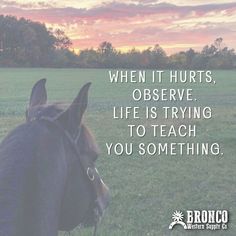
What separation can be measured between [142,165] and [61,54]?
47.0 inches

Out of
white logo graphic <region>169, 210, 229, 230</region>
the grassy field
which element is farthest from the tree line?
white logo graphic <region>169, 210, 229, 230</region>

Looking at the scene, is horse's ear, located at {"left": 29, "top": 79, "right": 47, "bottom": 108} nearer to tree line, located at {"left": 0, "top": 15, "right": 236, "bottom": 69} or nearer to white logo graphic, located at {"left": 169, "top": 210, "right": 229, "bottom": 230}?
tree line, located at {"left": 0, "top": 15, "right": 236, "bottom": 69}

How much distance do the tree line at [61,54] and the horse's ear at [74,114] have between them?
223cm

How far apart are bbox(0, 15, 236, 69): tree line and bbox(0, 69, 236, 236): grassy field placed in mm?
82

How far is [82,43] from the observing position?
Answer: 408 centimetres

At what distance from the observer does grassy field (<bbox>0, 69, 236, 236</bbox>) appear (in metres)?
3.97

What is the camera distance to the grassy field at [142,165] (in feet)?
13.0

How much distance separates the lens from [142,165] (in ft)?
15.3

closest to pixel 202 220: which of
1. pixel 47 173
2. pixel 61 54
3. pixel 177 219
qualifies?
pixel 177 219

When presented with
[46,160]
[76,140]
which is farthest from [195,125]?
[46,160]

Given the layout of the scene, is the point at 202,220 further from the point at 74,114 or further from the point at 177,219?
the point at 74,114

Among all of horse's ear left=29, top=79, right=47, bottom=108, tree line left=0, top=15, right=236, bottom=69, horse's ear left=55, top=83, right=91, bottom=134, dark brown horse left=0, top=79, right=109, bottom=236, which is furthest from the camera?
tree line left=0, top=15, right=236, bottom=69

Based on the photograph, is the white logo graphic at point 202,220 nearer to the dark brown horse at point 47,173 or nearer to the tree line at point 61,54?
the tree line at point 61,54

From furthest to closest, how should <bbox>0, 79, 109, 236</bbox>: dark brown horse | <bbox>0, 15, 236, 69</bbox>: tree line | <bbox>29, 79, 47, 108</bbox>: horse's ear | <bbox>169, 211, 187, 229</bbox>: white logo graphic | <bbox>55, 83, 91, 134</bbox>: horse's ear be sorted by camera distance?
<bbox>169, 211, 187, 229</bbox>: white logo graphic, <bbox>0, 15, 236, 69</bbox>: tree line, <bbox>29, 79, 47, 108</bbox>: horse's ear, <bbox>55, 83, 91, 134</bbox>: horse's ear, <bbox>0, 79, 109, 236</bbox>: dark brown horse
